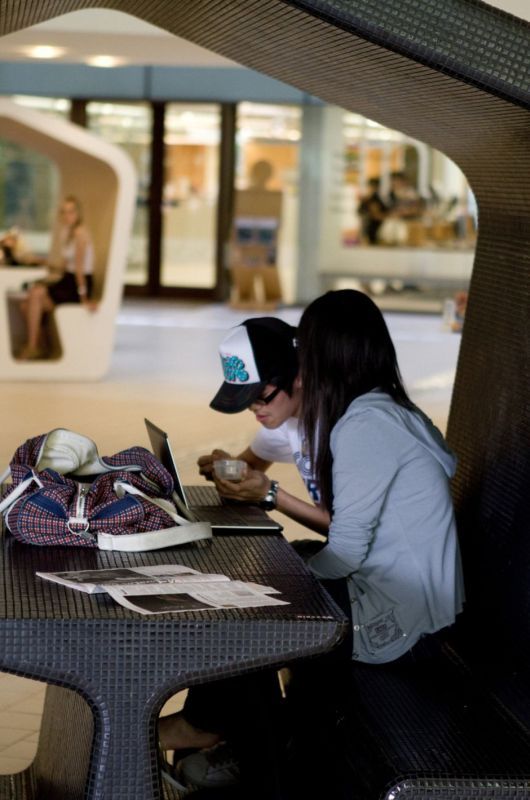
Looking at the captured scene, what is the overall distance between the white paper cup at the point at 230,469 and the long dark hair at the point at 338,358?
37 cm

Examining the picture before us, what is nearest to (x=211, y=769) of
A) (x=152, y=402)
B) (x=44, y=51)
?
(x=152, y=402)

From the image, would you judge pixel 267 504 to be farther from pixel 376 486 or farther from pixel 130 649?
pixel 130 649

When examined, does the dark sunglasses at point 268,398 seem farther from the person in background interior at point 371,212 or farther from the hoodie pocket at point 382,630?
the person in background interior at point 371,212

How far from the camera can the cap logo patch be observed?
10.3 feet

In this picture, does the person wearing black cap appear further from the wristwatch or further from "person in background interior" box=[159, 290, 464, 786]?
"person in background interior" box=[159, 290, 464, 786]

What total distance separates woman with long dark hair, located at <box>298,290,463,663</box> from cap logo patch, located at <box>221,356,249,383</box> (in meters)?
0.24

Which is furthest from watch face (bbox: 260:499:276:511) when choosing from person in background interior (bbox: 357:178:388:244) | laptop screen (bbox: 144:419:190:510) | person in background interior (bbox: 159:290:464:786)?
person in background interior (bbox: 357:178:388:244)

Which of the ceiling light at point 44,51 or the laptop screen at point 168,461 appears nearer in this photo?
the laptop screen at point 168,461

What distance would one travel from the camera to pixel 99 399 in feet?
34.0

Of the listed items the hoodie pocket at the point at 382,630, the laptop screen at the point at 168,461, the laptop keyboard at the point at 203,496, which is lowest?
the hoodie pocket at the point at 382,630

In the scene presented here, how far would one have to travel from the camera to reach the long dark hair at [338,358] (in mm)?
2891

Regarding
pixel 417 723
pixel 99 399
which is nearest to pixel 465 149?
pixel 417 723

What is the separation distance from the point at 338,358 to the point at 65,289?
9108 mm

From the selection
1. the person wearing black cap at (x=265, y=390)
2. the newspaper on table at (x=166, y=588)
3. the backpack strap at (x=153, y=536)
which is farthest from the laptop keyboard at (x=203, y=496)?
the newspaper on table at (x=166, y=588)
